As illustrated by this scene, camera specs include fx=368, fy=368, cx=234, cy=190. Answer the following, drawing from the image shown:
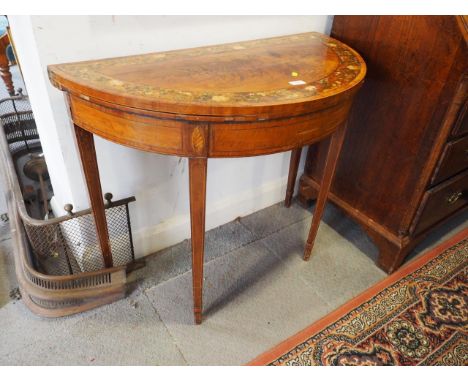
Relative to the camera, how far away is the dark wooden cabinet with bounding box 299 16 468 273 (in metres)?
1.06

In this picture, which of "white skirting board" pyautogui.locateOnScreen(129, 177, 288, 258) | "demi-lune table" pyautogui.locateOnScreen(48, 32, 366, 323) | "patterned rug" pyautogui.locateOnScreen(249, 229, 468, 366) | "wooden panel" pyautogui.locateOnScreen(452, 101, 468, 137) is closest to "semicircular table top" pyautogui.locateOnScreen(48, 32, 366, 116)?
"demi-lune table" pyautogui.locateOnScreen(48, 32, 366, 323)

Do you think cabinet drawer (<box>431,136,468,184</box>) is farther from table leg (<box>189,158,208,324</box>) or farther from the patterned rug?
table leg (<box>189,158,208,324</box>)

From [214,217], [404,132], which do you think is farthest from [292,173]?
[404,132]

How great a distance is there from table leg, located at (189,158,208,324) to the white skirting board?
1.28 feet

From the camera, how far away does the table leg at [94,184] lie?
992 mm

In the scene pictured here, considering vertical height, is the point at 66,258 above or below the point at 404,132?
below

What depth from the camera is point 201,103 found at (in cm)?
76

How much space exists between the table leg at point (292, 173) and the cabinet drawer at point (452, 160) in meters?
0.55

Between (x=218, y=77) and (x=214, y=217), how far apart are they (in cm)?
80

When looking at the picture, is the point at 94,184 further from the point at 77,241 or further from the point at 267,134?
the point at 267,134

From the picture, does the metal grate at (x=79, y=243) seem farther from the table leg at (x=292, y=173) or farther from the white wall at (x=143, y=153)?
the table leg at (x=292, y=173)

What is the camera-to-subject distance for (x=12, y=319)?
120cm

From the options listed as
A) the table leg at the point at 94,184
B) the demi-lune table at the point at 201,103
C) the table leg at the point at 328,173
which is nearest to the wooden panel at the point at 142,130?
the demi-lune table at the point at 201,103

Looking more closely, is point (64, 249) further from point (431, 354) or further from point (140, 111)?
point (431, 354)
